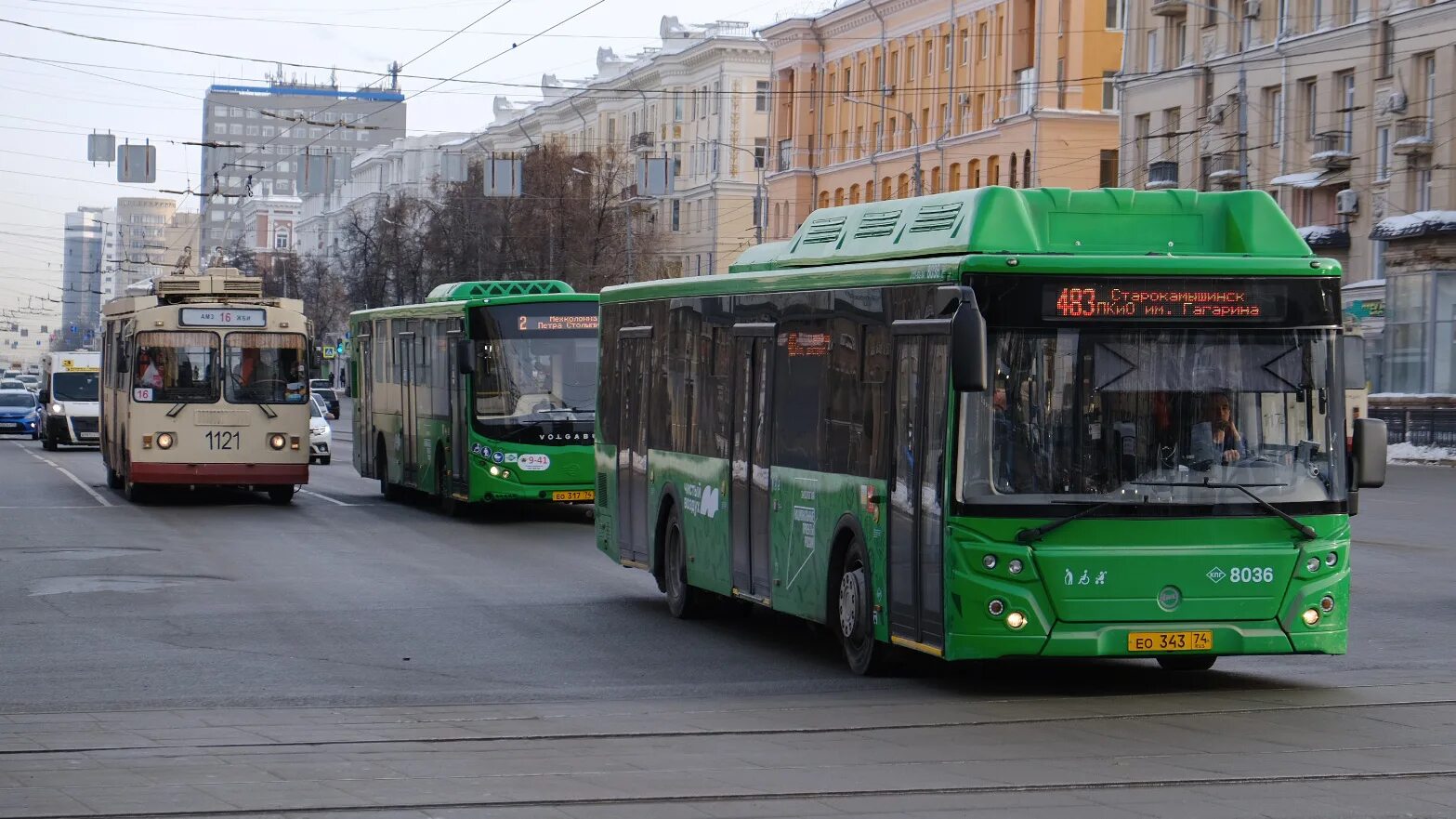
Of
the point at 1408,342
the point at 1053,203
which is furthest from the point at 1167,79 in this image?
the point at 1053,203

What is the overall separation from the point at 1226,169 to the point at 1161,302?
4815 cm

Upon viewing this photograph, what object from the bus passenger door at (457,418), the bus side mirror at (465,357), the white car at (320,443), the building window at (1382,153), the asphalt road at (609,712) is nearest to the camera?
the asphalt road at (609,712)

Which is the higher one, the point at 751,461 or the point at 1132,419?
the point at 1132,419

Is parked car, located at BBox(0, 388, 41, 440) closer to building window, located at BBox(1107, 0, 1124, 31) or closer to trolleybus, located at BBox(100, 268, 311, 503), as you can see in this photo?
building window, located at BBox(1107, 0, 1124, 31)

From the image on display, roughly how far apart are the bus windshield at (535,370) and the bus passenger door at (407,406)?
330 centimetres

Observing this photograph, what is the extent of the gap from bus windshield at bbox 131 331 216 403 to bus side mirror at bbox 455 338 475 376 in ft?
15.6

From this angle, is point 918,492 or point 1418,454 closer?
point 918,492

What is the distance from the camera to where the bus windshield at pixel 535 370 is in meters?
26.2

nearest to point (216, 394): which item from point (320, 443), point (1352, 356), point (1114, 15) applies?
point (320, 443)

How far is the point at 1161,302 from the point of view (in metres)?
11.5

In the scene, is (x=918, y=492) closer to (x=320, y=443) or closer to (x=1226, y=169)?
(x=320, y=443)

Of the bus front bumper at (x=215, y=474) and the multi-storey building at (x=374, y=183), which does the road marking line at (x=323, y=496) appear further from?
the multi-storey building at (x=374, y=183)

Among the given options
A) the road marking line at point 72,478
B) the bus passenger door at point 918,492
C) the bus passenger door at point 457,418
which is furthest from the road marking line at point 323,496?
the bus passenger door at point 918,492

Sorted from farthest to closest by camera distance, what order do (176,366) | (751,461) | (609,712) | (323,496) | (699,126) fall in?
(699,126) → (323,496) → (176,366) → (751,461) → (609,712)
